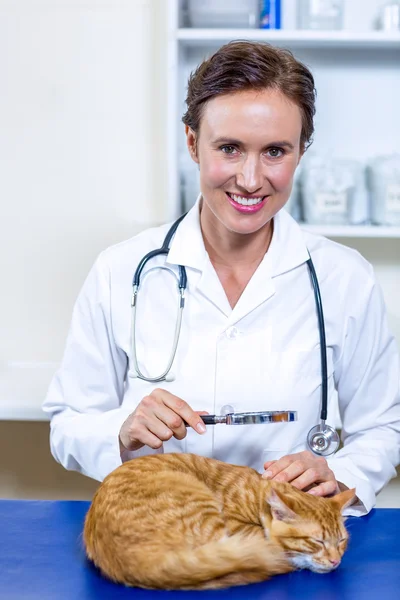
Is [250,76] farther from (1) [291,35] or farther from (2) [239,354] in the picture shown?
(1) [291,35]

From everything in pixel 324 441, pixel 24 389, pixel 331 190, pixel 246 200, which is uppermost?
pixel 246 200

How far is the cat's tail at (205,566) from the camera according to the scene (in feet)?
2.97

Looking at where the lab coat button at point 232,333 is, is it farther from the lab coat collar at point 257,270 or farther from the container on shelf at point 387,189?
the container on shelf at point 387,189

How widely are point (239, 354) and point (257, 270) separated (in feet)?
0.56

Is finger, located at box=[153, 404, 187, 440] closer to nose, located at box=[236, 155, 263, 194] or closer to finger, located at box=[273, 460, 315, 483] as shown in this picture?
finger, located at box=[273, 460, 315, 483]

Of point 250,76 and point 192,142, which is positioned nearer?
point 250,76

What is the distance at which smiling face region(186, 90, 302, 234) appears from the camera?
1.28 metres

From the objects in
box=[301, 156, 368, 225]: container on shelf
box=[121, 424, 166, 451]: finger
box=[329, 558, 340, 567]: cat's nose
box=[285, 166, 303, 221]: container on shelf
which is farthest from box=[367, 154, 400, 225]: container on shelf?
box=[329, 558, 340, 567]: cat's nose

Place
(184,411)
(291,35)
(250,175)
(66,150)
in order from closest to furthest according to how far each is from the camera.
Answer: (184,411) → (250,175) → (291,35) → (66,150)

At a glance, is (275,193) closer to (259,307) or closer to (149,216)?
(259,307)

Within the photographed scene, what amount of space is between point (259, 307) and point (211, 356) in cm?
13

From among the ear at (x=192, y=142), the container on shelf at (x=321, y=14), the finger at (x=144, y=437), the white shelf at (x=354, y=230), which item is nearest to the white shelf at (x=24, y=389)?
the finger at (x=144, y=437)

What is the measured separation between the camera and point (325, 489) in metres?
1.15

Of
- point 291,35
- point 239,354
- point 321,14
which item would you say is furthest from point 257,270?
point 321,14
